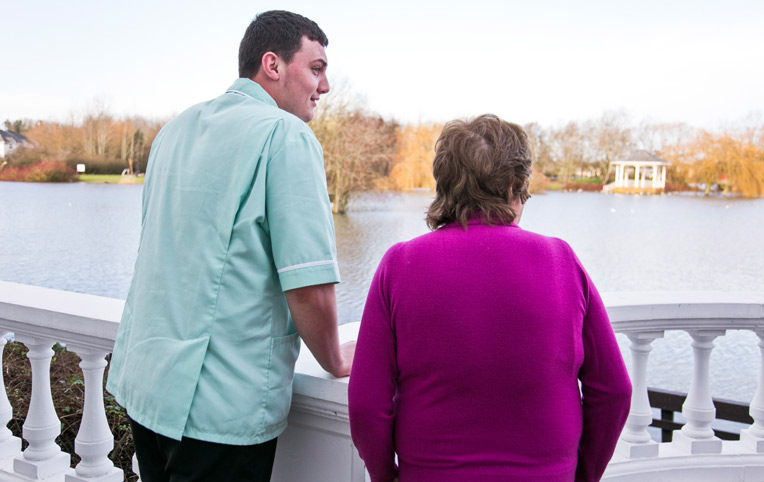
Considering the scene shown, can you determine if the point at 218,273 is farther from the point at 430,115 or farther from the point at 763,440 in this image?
the point at 430,115

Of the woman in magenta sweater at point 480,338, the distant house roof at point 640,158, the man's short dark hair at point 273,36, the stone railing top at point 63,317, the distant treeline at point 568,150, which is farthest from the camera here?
the distant house roof at point 640,158

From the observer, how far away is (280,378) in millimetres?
869

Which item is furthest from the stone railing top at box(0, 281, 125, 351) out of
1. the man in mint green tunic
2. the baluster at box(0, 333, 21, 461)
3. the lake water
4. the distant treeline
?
the distant treeline

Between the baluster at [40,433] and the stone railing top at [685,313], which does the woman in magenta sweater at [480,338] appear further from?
the baluster at [40,433]

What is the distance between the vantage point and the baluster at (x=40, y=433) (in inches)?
55.6

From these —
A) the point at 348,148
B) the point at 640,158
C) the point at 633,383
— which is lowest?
the point at 633,383

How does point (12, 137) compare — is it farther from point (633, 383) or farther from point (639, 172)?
point (639, 172)

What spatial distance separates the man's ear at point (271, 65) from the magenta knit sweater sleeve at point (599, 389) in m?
0.53

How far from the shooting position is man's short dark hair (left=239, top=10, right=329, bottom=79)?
89 cm

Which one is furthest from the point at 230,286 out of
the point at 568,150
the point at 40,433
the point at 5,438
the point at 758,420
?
the point at 568,150

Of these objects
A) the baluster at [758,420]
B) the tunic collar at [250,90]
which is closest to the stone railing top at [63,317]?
the tunic collar at [250,90]

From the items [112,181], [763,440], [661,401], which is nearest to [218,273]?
[763,440]

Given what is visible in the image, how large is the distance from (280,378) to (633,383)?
1.00 m

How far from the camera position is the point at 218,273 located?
2.69 ft
